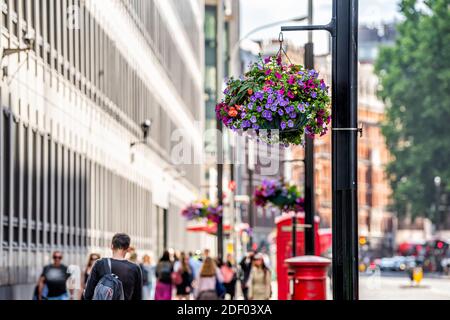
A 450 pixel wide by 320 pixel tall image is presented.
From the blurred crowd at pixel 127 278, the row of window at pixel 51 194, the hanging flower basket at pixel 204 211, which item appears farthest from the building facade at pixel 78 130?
the hanging flower basket at pixel 204 211

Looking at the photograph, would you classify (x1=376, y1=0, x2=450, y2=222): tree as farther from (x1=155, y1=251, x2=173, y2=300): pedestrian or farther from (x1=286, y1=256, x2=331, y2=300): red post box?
(x1=286, y1=256, x2=331, y2=300): red post box

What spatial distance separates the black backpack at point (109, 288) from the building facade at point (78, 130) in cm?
507

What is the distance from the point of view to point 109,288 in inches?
486

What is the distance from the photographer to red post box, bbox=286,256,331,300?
21823mm

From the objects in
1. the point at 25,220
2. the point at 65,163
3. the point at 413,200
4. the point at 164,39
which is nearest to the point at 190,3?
the point at 164,39

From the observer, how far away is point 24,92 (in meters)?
29.5

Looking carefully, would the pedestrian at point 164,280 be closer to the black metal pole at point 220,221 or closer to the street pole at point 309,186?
the street pole at point 309,186

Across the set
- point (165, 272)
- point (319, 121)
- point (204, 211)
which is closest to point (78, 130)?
point (165, 272)

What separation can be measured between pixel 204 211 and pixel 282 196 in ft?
49.8

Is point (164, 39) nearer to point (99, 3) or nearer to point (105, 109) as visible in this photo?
point (105, 109)

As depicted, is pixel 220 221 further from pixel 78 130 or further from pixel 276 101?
pixel 276 101

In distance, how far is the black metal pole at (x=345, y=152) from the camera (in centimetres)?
1160
